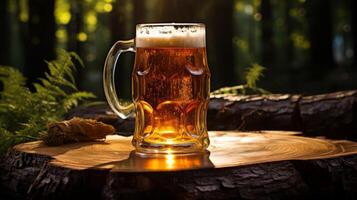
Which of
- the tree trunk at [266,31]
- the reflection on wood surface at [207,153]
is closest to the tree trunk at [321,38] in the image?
the tree trunk at [266,31]

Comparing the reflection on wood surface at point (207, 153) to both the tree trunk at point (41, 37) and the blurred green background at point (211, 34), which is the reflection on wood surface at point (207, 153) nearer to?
the blurred green background at point (211, 34)

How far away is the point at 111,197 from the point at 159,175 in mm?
227

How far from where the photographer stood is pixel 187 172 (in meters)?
2.44

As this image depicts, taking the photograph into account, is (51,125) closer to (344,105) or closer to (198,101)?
(198,101)

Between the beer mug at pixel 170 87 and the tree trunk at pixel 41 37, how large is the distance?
21.7 ft

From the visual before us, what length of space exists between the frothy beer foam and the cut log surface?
0.56m

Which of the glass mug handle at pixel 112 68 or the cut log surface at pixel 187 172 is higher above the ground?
the glass mug handle at pixel 112 68

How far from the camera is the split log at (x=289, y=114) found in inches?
181

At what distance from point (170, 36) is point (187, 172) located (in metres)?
0.83

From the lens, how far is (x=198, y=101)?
3.16 m

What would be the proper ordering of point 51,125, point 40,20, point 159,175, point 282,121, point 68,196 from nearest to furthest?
point 159,175
point 68,196
point 51,125
point 282,121
point 40,20

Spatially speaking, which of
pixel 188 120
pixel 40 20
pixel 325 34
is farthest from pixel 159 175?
pixel 325 34

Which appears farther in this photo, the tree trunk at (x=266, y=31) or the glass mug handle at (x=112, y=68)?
the tree trunk at (x=266, y=31)

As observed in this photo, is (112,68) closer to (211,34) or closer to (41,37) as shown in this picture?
(41,37)
